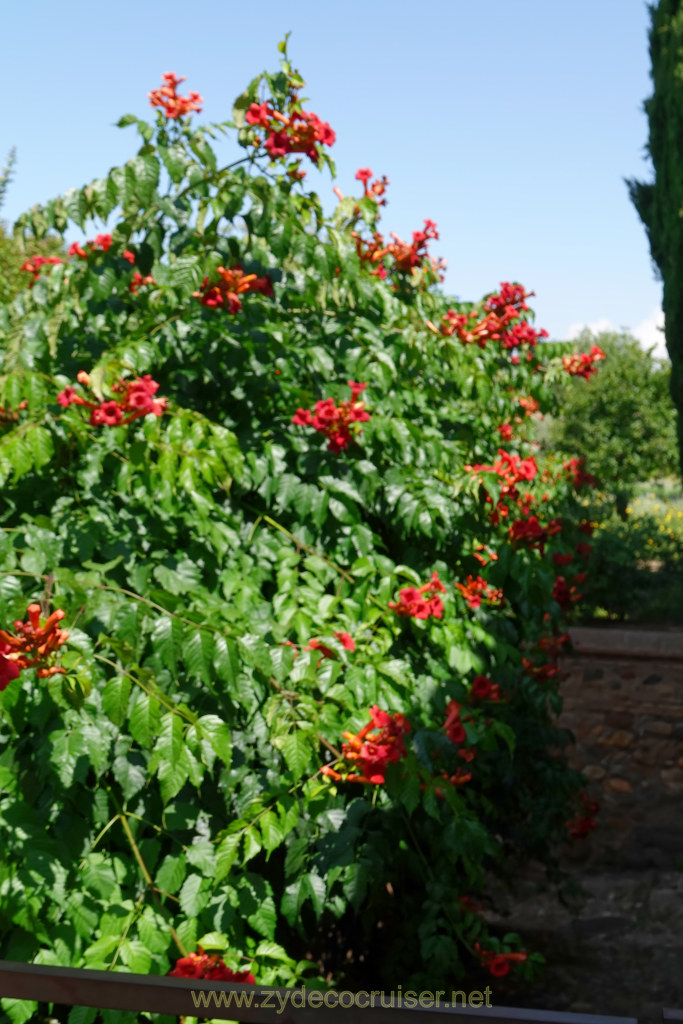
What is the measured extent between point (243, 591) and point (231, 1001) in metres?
1.90

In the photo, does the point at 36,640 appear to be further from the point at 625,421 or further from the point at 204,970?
the point at 625,421

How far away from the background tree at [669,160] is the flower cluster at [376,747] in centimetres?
653

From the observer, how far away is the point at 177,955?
2.60 m

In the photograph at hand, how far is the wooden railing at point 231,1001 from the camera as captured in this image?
3.39 ft

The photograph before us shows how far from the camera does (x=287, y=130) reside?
3.14 m

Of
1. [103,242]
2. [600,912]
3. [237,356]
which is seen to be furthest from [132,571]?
[600,912]

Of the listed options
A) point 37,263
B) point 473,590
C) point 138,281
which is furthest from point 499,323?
point 37,263

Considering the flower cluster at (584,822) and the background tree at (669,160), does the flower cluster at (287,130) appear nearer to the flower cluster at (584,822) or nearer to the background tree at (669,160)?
the flower cluster at (584,822)

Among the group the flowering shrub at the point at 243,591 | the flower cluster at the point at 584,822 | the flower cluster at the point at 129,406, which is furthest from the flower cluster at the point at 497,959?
the flower cluster at the point at 129,406

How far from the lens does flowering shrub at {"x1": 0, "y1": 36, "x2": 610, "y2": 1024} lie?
239 cm

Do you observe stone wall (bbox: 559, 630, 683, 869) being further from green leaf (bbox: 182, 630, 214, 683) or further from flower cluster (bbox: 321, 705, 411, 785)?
green leaf (bbox: 182, 630, 214, 683)

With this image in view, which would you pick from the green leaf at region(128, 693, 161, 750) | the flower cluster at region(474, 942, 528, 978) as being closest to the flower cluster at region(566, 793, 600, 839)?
the flower cluster at region(474, 942, 528, 978)

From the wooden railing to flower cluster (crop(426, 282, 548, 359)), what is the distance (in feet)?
11.0

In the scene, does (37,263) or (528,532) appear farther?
(37,263)
